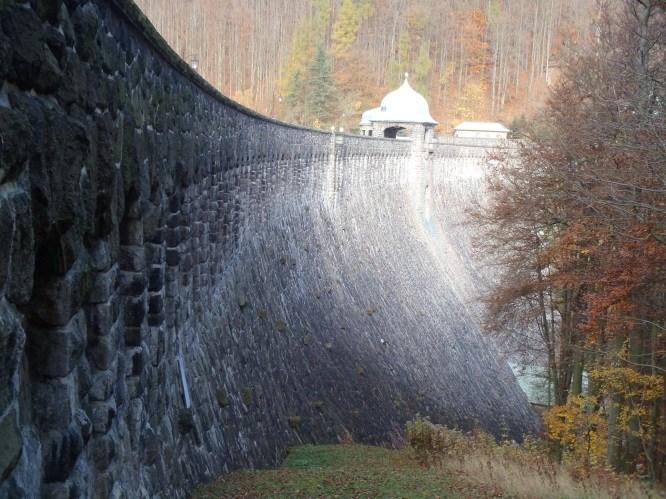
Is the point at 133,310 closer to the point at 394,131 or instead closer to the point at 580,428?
the point at 580,428

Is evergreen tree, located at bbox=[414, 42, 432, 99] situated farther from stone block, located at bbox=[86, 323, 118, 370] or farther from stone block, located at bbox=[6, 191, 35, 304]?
stone block, located at bbox=[6, 191, 35, 304]

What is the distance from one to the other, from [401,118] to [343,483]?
3342cm

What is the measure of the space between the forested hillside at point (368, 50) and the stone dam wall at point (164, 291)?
3256 cm

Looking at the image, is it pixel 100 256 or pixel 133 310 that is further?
pixel 133 310

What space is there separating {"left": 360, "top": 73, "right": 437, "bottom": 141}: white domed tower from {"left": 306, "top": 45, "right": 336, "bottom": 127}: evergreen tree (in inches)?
287

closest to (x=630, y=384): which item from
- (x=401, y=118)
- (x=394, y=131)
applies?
(x=401, y=118)

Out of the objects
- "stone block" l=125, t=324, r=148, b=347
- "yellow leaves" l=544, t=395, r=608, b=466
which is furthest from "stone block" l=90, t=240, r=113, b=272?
"yellow leaves" l=544, t=395, r=608, b=466

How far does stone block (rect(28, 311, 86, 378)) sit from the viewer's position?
3.52m

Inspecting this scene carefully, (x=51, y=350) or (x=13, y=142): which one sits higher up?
(x=13, y=142)

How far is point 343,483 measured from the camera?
9852 millimetres

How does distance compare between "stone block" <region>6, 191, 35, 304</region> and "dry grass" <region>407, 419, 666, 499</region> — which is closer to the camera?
"stone block" <region>6, 191, 35, 304</region>

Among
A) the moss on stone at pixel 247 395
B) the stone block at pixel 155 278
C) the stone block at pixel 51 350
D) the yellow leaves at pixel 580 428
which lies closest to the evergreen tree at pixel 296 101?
the yellow leaves at pixel 580 428

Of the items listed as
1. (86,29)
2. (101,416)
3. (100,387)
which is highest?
(86,29)

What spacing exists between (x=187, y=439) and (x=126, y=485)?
341cm
